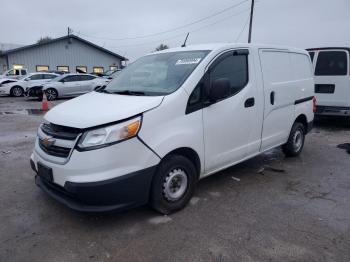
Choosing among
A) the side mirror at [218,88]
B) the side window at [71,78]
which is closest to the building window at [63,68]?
the side window at [71,78]

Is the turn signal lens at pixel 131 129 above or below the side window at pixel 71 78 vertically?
below

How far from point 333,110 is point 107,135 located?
7220 millimetres

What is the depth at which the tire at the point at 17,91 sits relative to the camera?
19141 millimetres

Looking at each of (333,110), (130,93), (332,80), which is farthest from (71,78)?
(130,93)

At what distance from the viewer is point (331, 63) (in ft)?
27.0

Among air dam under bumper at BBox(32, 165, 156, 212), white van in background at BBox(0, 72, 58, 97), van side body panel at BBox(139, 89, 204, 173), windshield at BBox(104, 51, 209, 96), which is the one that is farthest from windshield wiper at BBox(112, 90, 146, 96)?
white van in background at BBox(0, 72, 58, 97)

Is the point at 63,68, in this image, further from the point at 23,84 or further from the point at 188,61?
the point at 188,61

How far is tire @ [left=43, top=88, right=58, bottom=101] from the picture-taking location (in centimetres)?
1661

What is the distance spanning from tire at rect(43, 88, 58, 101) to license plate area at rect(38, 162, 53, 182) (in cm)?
1449

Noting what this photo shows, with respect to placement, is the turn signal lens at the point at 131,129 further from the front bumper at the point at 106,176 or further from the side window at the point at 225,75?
the side window at the point at 225,75

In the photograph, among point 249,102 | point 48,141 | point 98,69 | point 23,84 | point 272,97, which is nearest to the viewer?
point 48,141

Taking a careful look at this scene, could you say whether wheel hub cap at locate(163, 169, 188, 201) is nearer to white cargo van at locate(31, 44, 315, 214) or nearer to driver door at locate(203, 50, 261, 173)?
white cargo van at locate(31, 44, 315, 214)

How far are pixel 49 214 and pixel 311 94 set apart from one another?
4981 mm

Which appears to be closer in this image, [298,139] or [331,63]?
[298,139]
